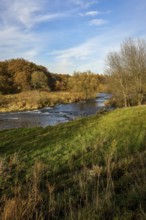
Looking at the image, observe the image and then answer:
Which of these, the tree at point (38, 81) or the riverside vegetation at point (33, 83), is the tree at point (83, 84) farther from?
the tree at point (38, 81)

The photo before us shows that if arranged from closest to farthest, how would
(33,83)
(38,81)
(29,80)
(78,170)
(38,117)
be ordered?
(78,170), (38,117), (33,83), (38,81), (29,80)

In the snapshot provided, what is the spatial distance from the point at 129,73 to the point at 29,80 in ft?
216

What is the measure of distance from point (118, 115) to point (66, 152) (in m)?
7.10

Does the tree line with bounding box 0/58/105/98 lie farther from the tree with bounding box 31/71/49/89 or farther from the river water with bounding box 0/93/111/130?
the river water with bounding box 0/93/111/130

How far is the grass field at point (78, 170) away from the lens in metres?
5.07

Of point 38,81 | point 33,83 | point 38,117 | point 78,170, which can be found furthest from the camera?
point 38,81

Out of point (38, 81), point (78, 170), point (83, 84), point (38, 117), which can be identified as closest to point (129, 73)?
point (38, 117)

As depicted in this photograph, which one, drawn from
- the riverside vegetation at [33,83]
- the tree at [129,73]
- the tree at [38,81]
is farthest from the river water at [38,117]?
the tree at [38,81]

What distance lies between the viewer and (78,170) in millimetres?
9211

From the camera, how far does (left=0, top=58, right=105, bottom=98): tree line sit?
84.6 meters

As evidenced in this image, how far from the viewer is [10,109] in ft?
149

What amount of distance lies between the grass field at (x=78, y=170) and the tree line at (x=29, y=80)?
5912 cm

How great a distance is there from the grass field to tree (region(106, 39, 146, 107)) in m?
16.5

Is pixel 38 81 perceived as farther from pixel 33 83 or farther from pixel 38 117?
pixel 38 117
